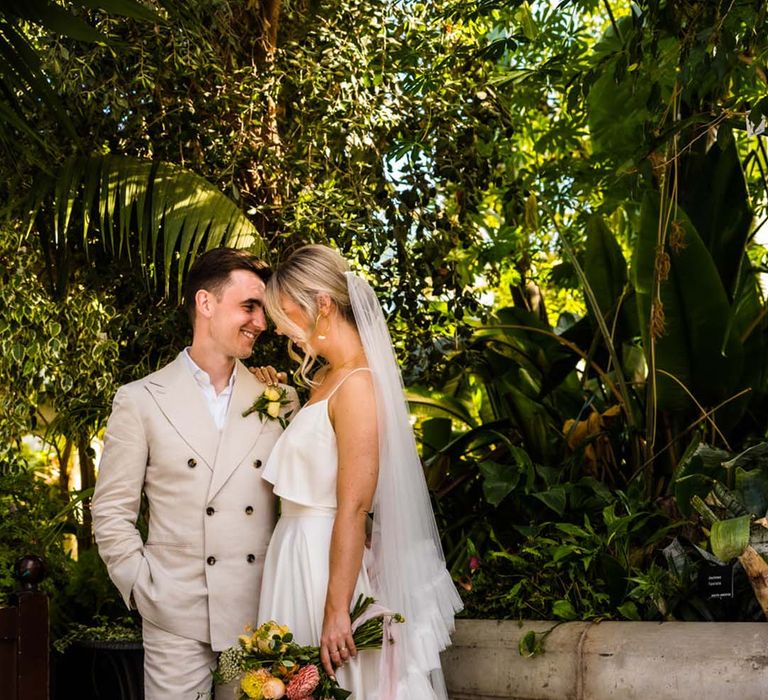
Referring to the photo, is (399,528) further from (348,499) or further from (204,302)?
(204,302)

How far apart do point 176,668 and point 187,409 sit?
788mm

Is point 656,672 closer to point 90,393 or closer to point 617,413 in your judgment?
point 617,413

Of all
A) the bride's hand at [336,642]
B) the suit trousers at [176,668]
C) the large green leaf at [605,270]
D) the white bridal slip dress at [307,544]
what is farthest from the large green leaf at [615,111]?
the suit trousers at [176,668]

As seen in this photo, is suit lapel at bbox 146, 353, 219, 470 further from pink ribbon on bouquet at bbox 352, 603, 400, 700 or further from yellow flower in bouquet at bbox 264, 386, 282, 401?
pink ribbon on bouquet at bbox 352, 603, 400, 700

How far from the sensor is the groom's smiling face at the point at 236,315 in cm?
327

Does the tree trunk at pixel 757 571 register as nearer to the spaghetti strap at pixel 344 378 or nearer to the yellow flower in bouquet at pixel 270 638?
the spaghetti strap at pixel 344 378

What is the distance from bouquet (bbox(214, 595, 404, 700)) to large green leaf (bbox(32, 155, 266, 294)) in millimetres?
1624

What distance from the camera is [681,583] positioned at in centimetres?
372

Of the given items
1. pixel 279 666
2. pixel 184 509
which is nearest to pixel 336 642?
pixel 279 666

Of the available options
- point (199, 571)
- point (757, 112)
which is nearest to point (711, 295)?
point (757, 112)

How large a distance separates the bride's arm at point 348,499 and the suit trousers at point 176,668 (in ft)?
1.39

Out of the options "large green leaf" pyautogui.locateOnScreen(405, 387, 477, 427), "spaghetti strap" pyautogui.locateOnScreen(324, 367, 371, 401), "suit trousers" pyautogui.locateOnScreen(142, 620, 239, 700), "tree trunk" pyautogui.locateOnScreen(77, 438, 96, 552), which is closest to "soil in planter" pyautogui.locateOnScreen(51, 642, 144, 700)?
"tree trunk" pyautogui.locateOnScreen(77, 438, 96, 552)

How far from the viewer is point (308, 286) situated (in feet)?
10.2

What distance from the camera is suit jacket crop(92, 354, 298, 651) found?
3051mm
